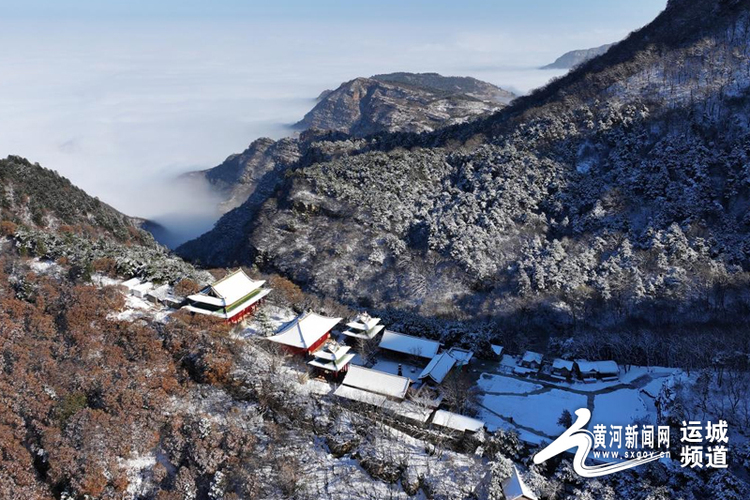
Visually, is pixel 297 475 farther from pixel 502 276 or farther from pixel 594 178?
pixel 594 178

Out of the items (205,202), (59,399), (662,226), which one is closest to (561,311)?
(662,226)

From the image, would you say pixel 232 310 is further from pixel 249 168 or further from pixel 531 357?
pixel 249 168

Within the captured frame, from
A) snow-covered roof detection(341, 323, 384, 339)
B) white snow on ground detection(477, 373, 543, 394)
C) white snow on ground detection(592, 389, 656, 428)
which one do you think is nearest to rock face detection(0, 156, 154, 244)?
snow-covered roof detection(341, 323, 384, 339)

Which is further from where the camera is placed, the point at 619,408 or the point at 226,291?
the point at 226,291

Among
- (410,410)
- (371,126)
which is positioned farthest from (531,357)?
(371,126)

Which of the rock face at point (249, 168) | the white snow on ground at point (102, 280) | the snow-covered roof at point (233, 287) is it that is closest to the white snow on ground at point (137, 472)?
the snow-covered roof at point (233, 287)

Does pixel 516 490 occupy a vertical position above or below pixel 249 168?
below

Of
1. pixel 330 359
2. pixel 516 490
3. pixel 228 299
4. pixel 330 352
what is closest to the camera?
pixel 516 490
